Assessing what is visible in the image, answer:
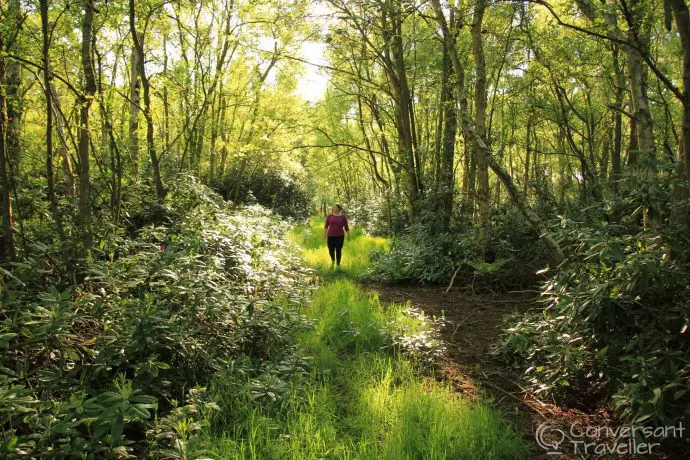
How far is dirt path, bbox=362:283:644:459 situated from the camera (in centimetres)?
338

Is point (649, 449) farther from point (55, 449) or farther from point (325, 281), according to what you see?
point (325, 281)

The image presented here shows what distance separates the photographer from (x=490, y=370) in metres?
4.54

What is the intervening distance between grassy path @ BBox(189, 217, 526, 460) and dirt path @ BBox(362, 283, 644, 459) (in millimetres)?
256

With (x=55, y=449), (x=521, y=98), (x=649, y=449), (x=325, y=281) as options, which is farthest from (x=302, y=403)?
(x=521, y=98)

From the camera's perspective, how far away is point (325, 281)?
353 inches

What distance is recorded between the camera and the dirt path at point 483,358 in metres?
3.38

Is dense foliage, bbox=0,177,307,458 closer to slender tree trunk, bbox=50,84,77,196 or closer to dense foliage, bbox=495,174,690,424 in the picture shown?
slender tree trunk, bbox=50,84,77,196

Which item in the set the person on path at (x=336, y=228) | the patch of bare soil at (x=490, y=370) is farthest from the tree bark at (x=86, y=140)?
the person on path at (x=336, y=228)

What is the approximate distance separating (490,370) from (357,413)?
1899mm

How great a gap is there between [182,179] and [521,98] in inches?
457

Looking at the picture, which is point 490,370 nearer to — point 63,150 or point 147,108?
point 147,108

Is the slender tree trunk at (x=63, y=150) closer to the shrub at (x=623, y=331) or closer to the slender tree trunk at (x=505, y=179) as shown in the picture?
the shrub at (x=623, y=331)

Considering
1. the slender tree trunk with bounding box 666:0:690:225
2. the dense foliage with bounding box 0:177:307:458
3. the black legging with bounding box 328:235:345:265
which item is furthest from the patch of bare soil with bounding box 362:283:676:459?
the black legging with bounding box 328:235:345:265

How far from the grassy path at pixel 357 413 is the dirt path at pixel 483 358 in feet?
0.84
